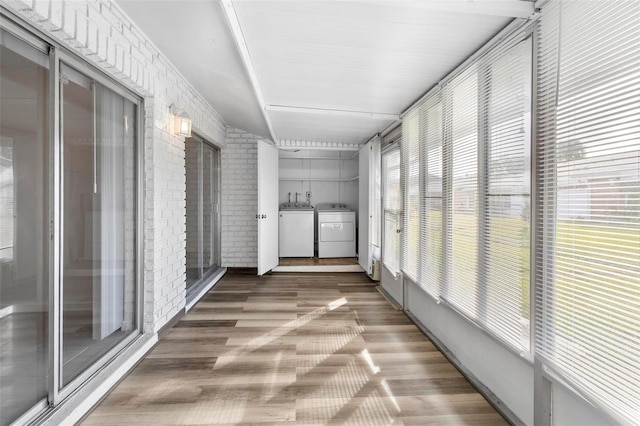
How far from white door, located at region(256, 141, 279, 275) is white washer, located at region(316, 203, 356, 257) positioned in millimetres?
948

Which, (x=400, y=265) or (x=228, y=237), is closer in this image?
(x=400, y=265)

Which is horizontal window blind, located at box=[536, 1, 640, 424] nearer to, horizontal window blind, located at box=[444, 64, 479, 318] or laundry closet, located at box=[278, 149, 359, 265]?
horizontal window blind, located at box=[444, 64, 479, 318]

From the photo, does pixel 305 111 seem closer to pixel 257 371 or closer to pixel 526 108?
pixel 526 108

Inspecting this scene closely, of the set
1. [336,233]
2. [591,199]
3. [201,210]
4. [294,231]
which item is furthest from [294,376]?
[336,233]

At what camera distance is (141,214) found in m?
2.31

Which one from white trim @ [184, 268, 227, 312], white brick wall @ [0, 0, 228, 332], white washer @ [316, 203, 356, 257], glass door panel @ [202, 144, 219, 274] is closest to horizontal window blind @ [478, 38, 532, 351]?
white brick wall @ [0, 0, 228, 332]

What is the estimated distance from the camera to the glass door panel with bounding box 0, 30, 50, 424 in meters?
1.29

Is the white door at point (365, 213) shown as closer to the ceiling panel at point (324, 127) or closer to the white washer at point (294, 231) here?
the ceiling panel at point (324, 127)

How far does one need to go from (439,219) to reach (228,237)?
Result: 3503 millimetres

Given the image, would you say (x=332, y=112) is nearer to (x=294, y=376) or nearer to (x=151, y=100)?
(x=151, y=100)

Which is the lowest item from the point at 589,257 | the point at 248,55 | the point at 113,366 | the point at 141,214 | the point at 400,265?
the point at 113,366

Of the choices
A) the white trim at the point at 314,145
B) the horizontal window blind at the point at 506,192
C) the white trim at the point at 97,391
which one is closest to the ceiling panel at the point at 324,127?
the white trim at the point at 314,145

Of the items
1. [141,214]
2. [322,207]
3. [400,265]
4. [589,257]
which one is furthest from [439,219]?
[322,207]

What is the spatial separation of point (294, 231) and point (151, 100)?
335cm
